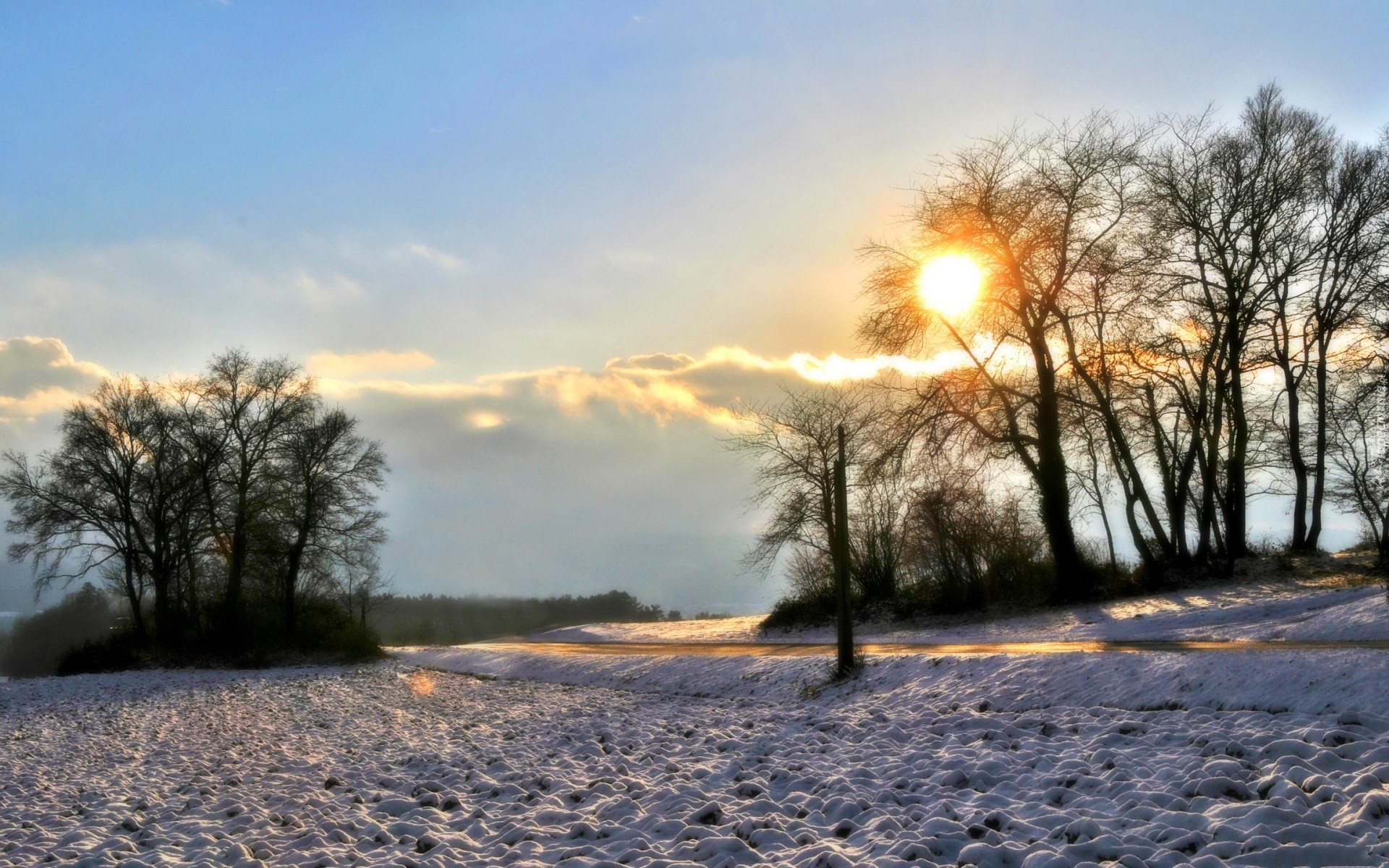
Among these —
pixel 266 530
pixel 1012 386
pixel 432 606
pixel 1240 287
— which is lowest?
pixel 432 606

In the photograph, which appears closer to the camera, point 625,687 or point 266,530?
point 625,687

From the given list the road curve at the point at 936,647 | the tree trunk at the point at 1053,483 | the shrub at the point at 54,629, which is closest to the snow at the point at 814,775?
the road curve at the point at 936,647

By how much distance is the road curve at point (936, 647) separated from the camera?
41.1 ft

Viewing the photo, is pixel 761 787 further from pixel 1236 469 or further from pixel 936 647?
pixel 1236 469

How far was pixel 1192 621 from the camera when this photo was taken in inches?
674

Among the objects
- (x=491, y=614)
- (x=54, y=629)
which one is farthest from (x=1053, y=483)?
(x=54, y=629)

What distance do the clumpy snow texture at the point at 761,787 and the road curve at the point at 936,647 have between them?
5.09 ft

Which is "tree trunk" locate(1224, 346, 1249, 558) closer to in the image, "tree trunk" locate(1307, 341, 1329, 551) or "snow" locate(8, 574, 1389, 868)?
"tree trunk" locate(1307, 341, 1329, 551)

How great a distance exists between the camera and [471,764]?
1154 cm

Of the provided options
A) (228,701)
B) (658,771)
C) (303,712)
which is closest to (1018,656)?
(658,771)

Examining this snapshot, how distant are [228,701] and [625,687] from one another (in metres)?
9.37

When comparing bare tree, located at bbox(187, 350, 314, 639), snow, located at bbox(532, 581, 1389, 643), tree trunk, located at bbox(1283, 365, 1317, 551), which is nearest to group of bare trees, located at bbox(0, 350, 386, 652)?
bare tree, located at bbox(187, 350, 314, 639)

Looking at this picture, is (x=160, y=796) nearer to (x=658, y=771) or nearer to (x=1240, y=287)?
(x=658, y=771)

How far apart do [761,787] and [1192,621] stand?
12.2m
